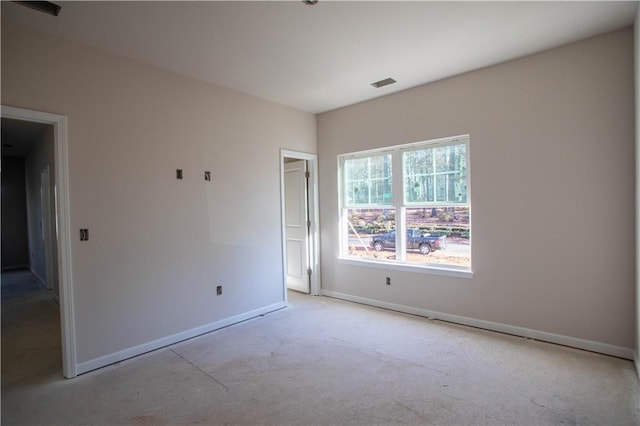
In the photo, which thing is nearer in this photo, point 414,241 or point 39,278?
point 414,241

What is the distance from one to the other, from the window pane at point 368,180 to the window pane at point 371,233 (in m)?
0.16

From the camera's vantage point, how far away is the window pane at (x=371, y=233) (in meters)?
4.59

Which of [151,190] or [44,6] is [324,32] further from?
[151,190]

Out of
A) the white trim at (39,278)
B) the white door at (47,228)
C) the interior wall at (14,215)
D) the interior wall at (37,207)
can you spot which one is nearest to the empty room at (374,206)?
the interior wall at (37,207)

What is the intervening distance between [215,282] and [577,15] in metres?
4.13

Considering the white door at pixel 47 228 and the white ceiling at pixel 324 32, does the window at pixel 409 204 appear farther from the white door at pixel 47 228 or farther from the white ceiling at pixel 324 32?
the white door at pixel 47 228

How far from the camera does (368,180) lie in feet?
15.7

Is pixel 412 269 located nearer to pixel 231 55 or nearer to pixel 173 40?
pixel 231 55

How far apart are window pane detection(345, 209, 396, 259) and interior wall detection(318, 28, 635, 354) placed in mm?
698

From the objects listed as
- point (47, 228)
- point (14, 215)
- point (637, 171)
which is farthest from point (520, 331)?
point (14, 215)

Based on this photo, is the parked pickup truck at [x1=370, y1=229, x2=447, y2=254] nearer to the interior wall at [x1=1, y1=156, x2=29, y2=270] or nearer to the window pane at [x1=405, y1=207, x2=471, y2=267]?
the window pane at [x1=405, y1=207, x2=471, y2=267]

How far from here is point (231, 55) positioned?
317 cm

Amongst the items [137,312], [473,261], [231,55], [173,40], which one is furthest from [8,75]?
[473,261]

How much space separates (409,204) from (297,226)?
1.87 metres
